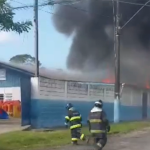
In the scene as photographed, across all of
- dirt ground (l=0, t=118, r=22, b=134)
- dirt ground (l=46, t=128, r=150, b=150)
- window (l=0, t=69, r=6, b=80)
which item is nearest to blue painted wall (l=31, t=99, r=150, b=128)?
dirt ground (l=0, t=118, r=22, b=134)

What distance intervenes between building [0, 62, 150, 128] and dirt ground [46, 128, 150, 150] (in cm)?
392

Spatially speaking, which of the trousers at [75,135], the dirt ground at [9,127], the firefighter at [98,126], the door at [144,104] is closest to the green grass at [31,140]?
the trousers at [75,135]

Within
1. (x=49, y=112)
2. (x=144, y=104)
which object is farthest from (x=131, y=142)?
(x=144, y=104)

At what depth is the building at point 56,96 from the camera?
18.6m

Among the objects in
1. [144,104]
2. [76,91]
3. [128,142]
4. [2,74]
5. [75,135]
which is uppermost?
[2,74]

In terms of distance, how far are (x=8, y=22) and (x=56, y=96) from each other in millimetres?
11412

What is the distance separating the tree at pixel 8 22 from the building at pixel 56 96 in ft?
31.6

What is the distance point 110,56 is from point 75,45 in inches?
100

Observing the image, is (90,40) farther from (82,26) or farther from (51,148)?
Answer: (51,148)

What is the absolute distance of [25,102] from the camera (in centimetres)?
1848

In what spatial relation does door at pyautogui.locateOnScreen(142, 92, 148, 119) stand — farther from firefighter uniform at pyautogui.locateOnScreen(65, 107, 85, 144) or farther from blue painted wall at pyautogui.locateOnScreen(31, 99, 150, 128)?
firefighter uniform at pyautogui.locateOnScreen(65, 107, 85, 144)

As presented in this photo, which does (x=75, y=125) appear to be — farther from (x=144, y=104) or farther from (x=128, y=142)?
(x=144, y=104)

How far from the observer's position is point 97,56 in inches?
1206

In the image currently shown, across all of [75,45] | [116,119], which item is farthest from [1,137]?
[75,45]
